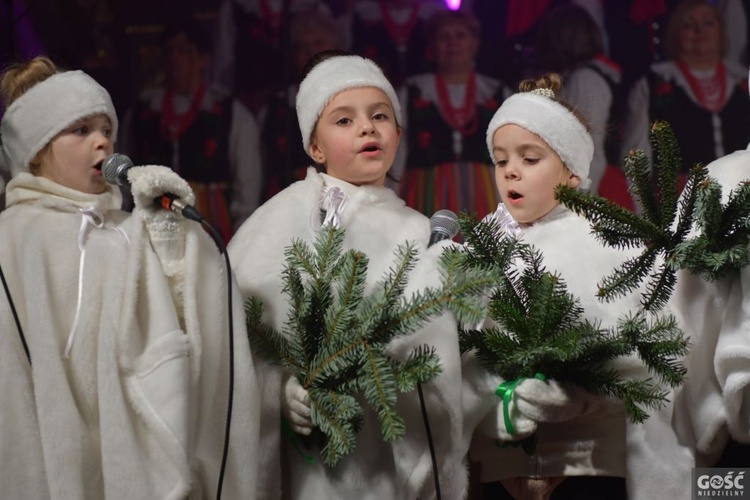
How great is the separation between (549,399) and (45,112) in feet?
3.99

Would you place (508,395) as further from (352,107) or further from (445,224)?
(352,107)

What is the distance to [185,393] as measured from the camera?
2439 millimetres

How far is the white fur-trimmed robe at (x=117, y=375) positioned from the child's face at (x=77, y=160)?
0.16 meters

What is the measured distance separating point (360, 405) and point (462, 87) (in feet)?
6.42

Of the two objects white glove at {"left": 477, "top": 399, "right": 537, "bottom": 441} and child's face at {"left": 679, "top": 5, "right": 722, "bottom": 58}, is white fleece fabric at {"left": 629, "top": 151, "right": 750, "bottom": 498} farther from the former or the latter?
child's face at {"left": 679, "top": 5, "right": 722, "bottom": 58}

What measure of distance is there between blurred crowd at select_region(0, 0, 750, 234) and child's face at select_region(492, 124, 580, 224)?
120 centimetres

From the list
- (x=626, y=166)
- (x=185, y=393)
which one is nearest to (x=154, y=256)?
(x=185, y=393)

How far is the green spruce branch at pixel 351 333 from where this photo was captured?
2.45 metres

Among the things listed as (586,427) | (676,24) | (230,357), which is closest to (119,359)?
(230,357)

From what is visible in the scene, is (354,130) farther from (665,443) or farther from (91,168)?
(665,443)

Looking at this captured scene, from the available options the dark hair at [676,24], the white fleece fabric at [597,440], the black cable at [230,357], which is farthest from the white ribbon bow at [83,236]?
the dark hair at [676,24]

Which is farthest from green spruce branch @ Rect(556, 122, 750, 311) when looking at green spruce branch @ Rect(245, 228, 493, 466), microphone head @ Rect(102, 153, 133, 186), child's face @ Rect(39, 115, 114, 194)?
child's face @ Rect(39, 115, 114, 194)

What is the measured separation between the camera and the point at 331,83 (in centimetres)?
298

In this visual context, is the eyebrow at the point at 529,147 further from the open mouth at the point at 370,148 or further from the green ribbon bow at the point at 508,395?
the green ribbon bow at the point at 508,395
